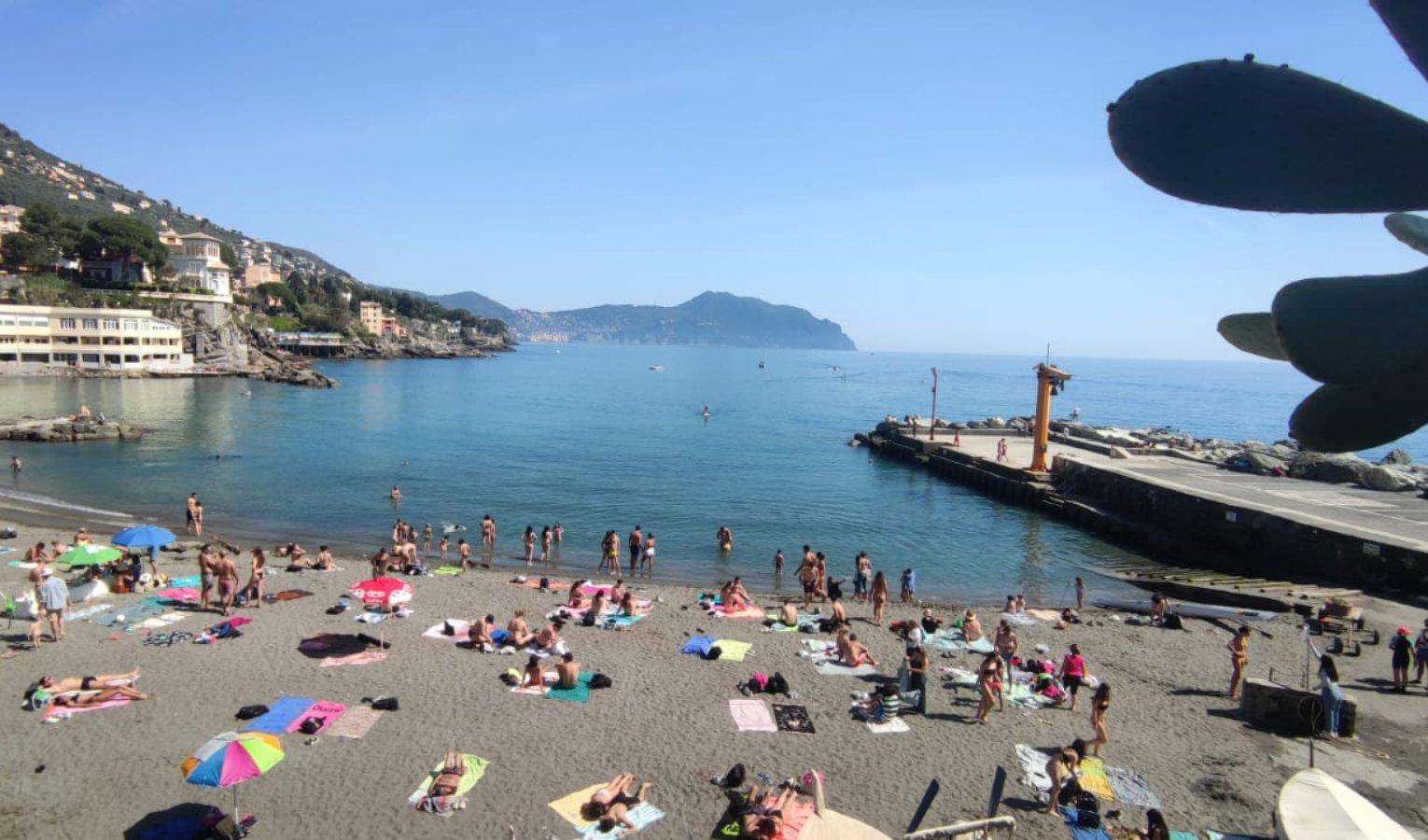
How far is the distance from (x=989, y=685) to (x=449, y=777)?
7.89 metres

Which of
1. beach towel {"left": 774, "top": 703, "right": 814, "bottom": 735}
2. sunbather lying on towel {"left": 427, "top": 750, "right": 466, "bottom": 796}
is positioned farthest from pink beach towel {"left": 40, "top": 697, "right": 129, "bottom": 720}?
beach towel {"left": 774, "top": 703, "right": 814, "bottom": 735}

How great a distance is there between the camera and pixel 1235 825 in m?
9.65

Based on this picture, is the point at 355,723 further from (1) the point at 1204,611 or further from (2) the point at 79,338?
(2) the point at 79,338

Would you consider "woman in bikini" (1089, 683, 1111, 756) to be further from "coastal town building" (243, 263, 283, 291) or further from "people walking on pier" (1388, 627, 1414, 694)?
"coastal town building" (243, 263, 283, 291)

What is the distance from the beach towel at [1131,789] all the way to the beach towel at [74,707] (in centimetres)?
1371

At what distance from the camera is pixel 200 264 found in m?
110

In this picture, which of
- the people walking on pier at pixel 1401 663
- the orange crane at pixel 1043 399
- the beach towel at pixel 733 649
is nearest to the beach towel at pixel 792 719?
the beach towel at pixel 733 649

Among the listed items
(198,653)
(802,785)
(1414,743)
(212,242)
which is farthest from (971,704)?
(212,242)

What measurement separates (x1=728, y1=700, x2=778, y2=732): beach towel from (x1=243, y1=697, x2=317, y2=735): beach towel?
6155mm

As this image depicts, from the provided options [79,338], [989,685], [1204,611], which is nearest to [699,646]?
[989,685]

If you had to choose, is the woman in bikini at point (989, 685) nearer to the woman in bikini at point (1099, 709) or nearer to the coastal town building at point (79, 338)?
the woman in bikini at point (1099, 709)

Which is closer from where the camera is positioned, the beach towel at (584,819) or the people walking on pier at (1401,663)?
the beach towel at (584,819)

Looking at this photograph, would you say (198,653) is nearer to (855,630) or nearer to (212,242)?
A: (855,630)

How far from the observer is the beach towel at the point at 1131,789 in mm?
10078
